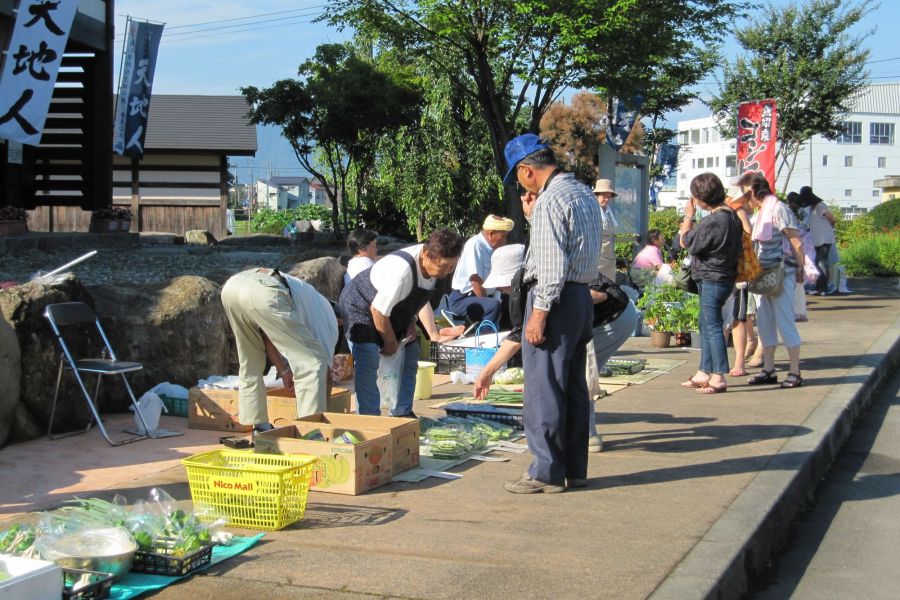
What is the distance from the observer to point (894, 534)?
5.28 m

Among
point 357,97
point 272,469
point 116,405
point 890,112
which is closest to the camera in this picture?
point 272,469

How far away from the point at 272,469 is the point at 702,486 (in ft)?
8.08

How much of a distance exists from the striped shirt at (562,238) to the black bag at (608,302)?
119 centimetres

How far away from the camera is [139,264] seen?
1238 centimetres

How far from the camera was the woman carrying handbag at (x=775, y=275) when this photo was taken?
8.91 m

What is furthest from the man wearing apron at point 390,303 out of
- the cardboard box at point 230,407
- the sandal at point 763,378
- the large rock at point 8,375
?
the sandal at point 763,378

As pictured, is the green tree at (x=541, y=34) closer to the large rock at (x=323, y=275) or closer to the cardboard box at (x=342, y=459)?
the large rock at (x=323, y=275)

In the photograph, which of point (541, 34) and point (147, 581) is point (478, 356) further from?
point (541, 34)

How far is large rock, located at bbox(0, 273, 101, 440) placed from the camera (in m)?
6.76

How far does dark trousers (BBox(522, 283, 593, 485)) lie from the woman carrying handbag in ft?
13.4

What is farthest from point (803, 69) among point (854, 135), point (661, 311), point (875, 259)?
point (854, 135)

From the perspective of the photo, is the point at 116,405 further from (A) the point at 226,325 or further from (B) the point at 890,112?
(B) the point at 890,112

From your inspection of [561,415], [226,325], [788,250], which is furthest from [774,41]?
[561,415]

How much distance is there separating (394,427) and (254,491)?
129 centimetres
